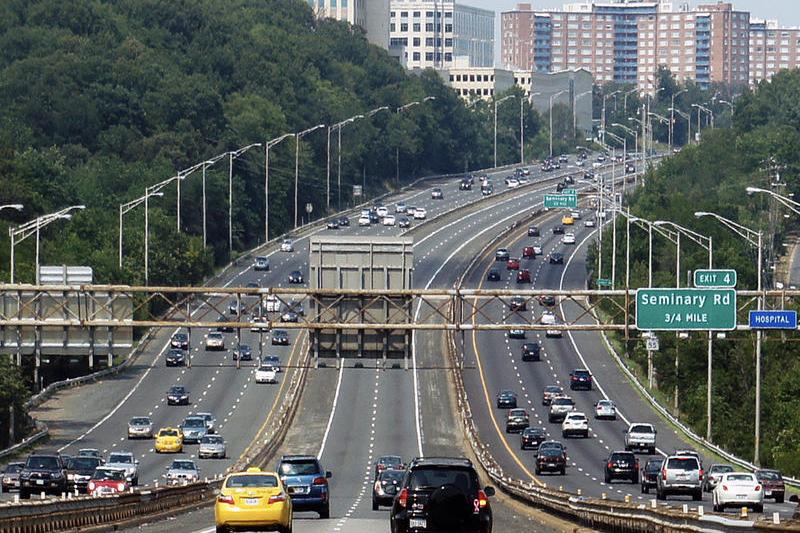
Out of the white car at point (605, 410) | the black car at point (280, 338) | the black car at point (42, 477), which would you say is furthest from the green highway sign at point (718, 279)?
the black car at point (280, 338)

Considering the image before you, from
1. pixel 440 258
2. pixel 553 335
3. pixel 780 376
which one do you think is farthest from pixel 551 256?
pixel 780 376

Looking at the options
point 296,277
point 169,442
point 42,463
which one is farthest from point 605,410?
point 42,463

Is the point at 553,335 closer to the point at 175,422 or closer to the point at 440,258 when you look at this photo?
the point at 440,258

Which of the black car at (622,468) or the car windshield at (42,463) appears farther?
the black car at (622,468)

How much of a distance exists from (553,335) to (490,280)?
18601 mm

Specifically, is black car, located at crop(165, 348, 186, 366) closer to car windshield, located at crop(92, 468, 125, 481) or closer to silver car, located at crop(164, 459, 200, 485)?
silver car, located at crop(164, 459, 200, 485)

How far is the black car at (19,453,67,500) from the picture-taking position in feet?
229

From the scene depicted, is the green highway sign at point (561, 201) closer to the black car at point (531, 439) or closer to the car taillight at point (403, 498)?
the black car at point (531, 439)

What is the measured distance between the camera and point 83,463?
73.8m

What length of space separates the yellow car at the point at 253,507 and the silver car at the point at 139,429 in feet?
203

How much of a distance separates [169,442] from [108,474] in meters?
31.4

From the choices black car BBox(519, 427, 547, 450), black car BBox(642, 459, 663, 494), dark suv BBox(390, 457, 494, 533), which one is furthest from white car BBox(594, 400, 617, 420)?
dark suv BBox(390, 457, 494, 533)

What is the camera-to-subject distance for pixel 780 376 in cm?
11250

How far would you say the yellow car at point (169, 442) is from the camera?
101m
